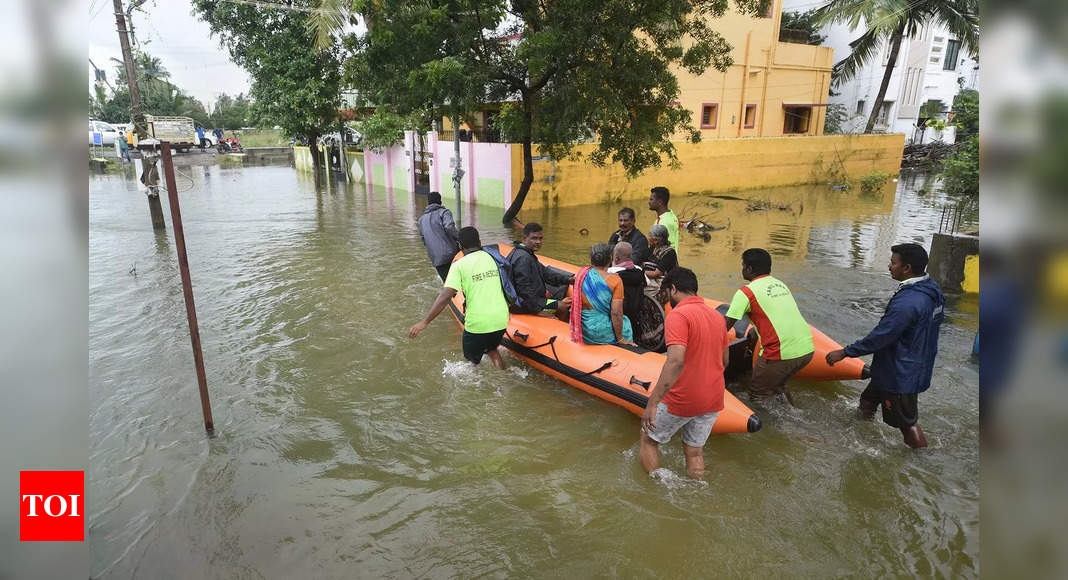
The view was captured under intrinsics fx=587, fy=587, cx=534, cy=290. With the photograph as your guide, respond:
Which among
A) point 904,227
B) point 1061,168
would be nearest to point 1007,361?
point 1061,168

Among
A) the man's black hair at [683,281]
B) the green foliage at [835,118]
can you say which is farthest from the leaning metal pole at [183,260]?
the green foliage at [835,118]

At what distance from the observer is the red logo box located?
1.18m

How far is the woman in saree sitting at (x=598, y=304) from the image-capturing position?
5074mm

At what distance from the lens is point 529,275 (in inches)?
237

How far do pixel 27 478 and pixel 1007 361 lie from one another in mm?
1660

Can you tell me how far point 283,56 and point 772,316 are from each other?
65.3 ft

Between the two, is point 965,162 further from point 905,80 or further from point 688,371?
point 905,80

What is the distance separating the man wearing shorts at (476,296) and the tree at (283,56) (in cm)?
1597

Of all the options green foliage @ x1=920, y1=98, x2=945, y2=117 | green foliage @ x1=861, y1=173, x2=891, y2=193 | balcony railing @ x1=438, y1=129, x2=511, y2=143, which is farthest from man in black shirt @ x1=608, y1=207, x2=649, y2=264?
green foliage @ x1=920, y1=98, x2=945, y2=117

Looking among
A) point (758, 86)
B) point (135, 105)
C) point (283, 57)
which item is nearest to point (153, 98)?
point (283, 57)

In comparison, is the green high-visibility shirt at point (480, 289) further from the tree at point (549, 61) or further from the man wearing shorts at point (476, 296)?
the tree at point (549, 61)

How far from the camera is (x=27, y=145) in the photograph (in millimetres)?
916

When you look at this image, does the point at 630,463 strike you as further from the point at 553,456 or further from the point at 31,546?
the point at 31,546

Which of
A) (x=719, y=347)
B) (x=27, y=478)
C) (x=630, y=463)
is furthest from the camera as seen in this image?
(x=630, y=463)
